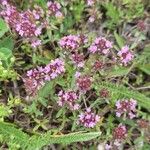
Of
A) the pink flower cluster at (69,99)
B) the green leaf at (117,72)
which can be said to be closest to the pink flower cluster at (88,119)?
the pink flower cluster at (69,99)

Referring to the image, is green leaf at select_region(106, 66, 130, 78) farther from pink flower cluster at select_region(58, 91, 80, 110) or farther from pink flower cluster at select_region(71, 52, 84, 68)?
pink flower cluster at select_region(58, 91, 80, 110)

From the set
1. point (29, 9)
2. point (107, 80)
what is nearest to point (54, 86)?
point (107, 80)

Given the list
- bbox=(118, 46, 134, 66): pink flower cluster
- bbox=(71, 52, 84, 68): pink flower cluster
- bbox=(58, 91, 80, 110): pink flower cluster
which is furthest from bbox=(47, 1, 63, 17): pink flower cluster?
bbox=(58, 91, 80, 110): pink flower cluster

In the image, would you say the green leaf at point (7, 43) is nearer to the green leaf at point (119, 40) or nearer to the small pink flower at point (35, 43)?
the small pink flower at point (35, 43)

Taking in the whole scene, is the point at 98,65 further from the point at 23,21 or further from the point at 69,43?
the point at 23,21

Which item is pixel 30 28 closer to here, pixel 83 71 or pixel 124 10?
pixel 83 71
